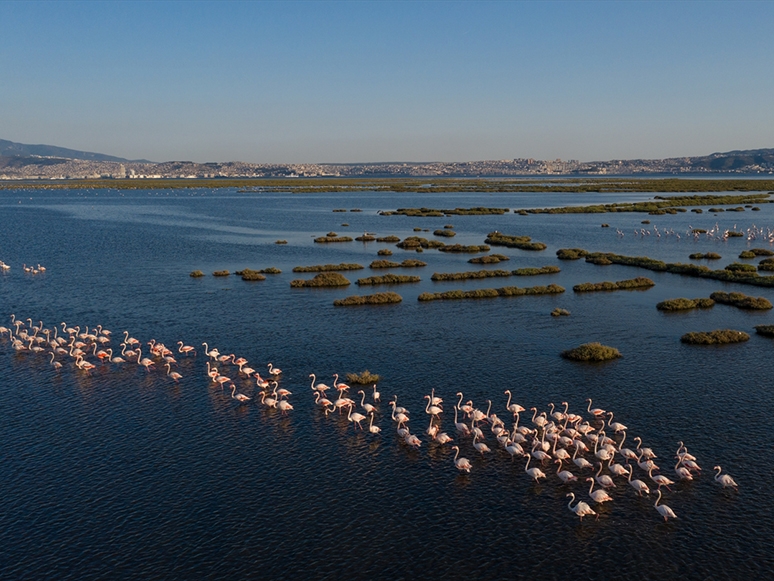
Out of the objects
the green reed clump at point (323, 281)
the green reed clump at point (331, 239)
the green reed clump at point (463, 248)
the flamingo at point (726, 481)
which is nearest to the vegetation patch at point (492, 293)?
the green reed clump at point (323, 281)

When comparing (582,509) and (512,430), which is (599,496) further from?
(512,430)

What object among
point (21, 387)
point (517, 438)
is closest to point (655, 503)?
point (517, 438)

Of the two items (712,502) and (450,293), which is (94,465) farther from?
(450,293)

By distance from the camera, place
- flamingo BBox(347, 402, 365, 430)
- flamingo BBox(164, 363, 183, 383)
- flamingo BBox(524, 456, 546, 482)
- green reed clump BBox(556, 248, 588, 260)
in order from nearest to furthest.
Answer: flamingo BBox(524, 456, 546, 482)
flamingo BBox(347, 402, 365, 430)
flamingo BBox(164, 363, 183, 383)
green reed clump BBox(556, 248, 588, 260)

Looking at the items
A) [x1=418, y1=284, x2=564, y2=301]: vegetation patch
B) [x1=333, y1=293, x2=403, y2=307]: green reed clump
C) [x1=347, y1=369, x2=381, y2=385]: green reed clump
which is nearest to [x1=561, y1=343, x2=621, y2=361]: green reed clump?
[x1=347, y1=369, x2=381, y2=385]: green reed clump

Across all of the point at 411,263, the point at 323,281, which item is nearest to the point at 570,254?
the point at 411,263

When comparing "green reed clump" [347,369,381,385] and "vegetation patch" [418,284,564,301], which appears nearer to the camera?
"green reed clump" [347,369,381,385]

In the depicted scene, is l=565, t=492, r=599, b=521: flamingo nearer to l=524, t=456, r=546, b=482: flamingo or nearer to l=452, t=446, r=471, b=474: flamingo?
l=524, t=456, r=546, b=482: flamingo

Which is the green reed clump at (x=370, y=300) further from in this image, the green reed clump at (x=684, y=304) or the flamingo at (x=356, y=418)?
the flamingo at (x=356, y=418)
